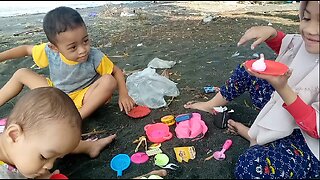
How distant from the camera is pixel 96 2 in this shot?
8547 millimetres

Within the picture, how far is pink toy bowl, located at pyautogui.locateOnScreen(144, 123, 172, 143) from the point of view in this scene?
6.68 ft

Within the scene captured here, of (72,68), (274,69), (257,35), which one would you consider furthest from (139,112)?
(274,69)

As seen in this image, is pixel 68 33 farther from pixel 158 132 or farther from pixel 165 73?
pixel 165 73

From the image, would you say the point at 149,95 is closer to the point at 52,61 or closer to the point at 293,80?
the point at 52,61

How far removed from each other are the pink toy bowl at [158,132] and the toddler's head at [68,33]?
1.99 feet

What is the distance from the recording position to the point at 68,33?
222cm

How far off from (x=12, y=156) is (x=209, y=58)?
2.25 metres

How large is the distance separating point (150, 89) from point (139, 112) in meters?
0.27

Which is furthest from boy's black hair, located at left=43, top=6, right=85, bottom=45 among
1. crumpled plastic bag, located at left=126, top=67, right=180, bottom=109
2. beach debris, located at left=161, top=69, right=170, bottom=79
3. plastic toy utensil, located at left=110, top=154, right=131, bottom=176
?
beach debris, located at left=161, top=69, right=170, bottom=79

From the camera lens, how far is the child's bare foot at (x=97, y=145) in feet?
6.27

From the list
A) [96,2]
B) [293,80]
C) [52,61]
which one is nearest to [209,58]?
[52,61]

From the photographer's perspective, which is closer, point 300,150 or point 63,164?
point 300,150

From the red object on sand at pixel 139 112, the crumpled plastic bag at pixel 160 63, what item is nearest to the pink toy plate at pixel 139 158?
the red object on sand at pixel 139 112

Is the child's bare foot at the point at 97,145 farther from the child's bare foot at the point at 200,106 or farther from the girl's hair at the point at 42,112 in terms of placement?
the child's bare foot at the point at 200,106
